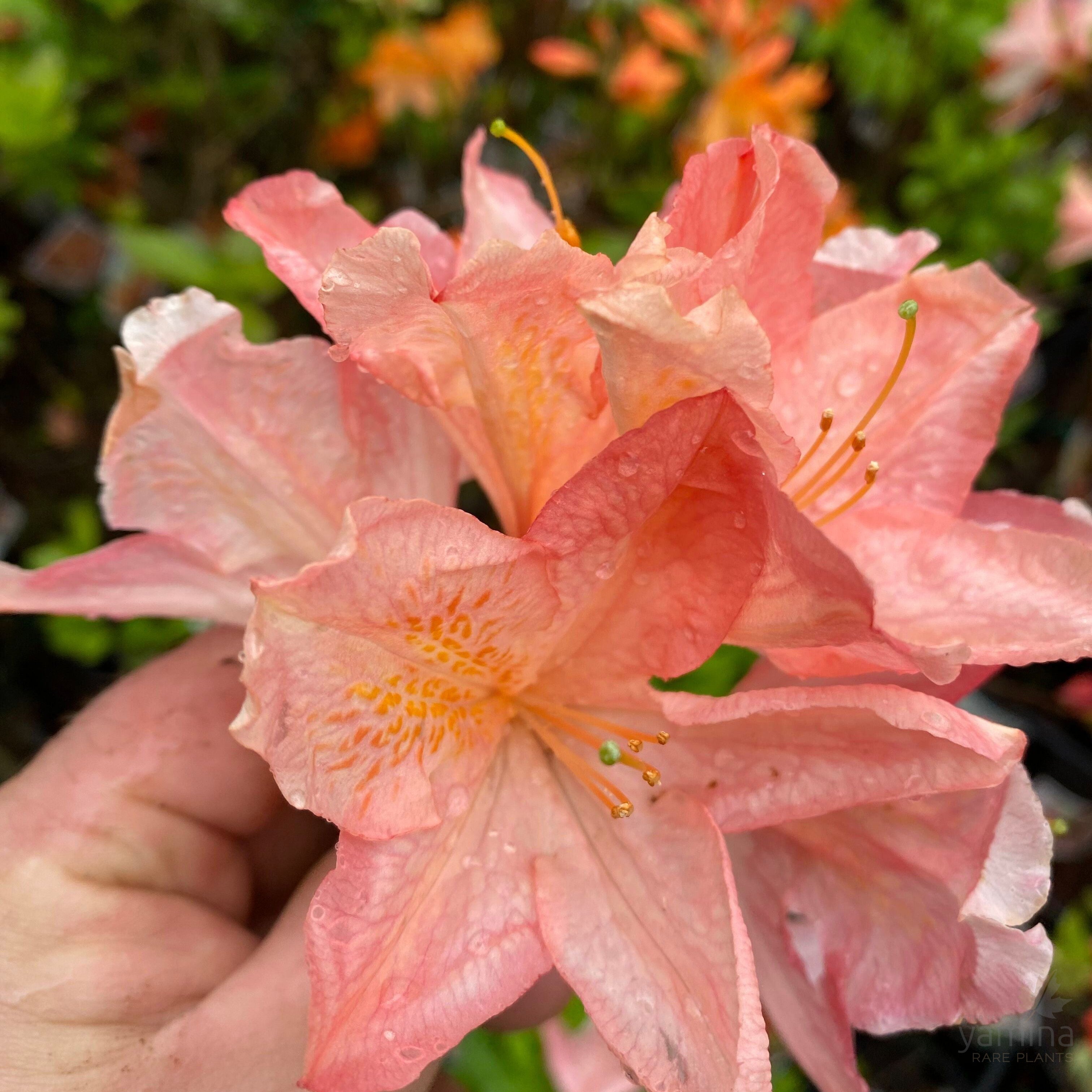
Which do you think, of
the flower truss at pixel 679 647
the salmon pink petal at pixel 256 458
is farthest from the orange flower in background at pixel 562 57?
the salmon pink petal at pixel 256 458

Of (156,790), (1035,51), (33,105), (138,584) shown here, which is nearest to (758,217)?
(138,584)

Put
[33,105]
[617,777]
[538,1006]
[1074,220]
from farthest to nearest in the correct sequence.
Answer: [1074,220]
[33,105]
[538,1006]
[617,777]

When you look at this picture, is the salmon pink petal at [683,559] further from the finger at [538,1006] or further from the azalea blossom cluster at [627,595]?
the finger at [538,1006]

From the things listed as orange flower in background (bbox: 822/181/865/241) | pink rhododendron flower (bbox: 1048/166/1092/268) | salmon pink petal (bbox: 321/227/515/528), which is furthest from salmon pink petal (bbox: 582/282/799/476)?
pink rhododendron flower (bbox: 1048/166/1092/268)

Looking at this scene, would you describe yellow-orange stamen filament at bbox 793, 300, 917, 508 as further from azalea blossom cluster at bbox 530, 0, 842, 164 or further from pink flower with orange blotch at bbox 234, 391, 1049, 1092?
azalea blossom cluster at bbox 530, 0, 842, 164

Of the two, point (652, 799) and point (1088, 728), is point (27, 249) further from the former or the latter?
point (1088, 728)

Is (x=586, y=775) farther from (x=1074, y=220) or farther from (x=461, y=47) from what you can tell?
(x=1074, y=220)

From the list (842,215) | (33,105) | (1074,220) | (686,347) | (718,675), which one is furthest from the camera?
(1074,220)
